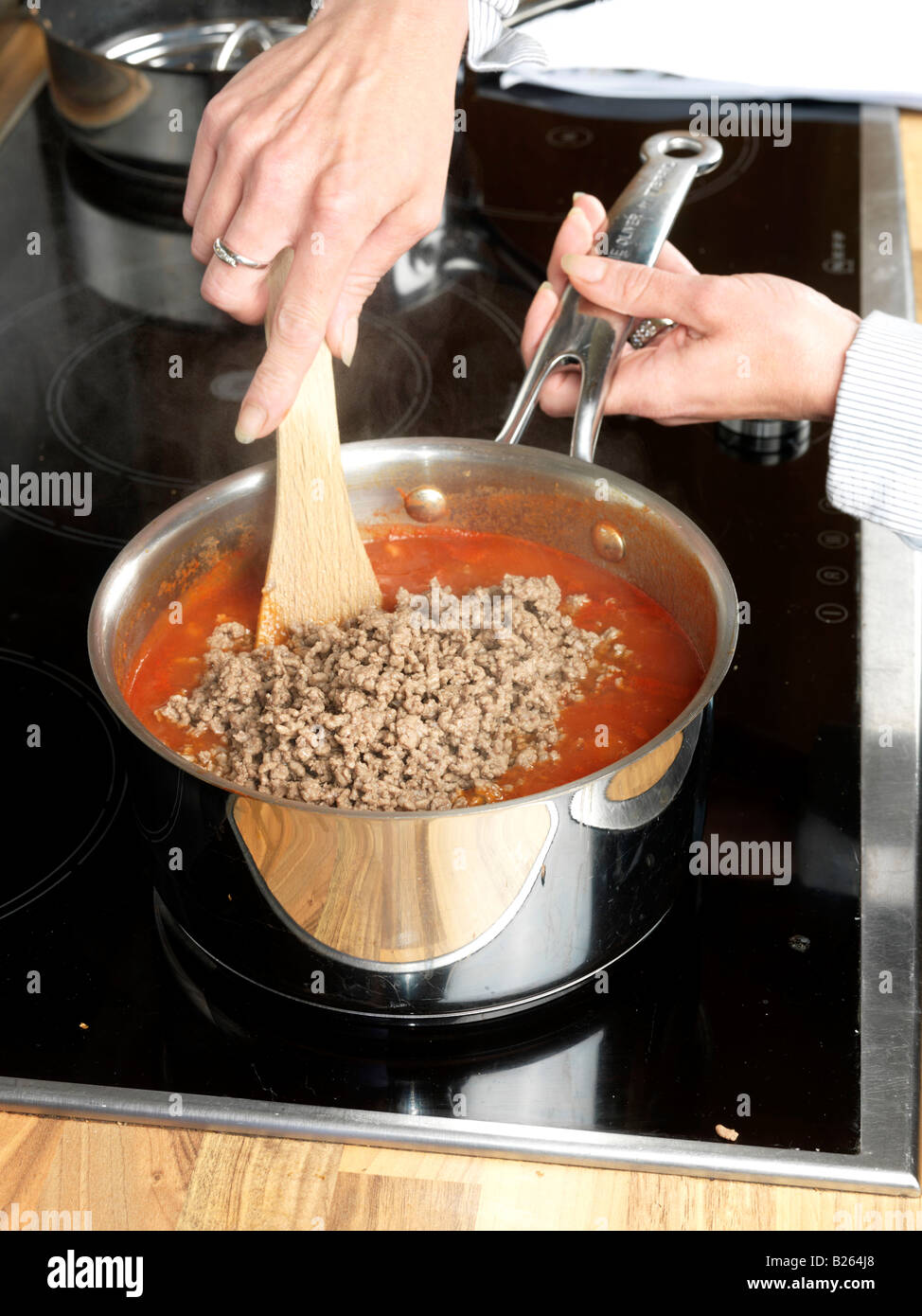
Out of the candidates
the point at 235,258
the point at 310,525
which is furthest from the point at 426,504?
the point at 235,258

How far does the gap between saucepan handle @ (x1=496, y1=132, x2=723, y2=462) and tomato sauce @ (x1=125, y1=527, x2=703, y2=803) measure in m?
0.10

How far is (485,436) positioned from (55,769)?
0.52 m

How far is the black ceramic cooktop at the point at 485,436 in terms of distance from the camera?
0.87 metres

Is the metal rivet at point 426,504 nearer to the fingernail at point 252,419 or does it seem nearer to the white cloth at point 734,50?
the fingernail at point 252,419

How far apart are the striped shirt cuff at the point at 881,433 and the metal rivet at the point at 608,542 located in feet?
0.64

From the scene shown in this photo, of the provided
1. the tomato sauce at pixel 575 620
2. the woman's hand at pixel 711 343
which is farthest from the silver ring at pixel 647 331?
the tomato sauce at pixel 575 620

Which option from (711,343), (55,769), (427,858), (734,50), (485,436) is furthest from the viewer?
(734,50)

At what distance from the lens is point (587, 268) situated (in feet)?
3.72

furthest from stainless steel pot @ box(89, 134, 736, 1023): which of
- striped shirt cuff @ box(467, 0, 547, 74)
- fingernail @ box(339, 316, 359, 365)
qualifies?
striped shirt cuff @ box(467, 0, 547, 74)

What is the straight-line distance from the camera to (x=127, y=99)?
1485 mm

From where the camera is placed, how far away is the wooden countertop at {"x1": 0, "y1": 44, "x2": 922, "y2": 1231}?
786 millimetres

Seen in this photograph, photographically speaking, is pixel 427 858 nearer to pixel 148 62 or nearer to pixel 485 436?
pixel 485 436

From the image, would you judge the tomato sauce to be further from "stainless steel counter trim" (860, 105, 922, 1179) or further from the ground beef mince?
"stainless steel counter trim" (860, 105, 922, 1179)
